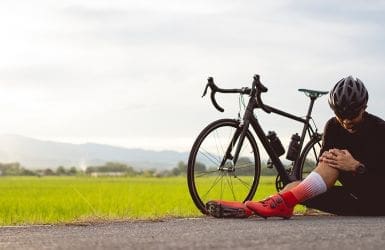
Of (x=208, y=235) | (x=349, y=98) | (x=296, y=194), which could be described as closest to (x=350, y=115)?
(x=349, y=98)

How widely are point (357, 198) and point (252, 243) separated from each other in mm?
2601

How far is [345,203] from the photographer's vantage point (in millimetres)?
6938

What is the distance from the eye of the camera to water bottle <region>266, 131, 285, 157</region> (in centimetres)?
784

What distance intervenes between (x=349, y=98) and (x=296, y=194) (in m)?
0.98

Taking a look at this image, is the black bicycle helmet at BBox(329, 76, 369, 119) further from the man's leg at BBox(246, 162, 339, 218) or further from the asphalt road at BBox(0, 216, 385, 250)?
the asphalt road at BBox(0, 216, 385, 250)

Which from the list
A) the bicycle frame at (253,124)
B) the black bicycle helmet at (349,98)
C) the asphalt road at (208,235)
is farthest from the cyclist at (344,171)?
the bicycle frame at (253,124)

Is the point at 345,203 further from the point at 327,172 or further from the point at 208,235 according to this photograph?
the point at 208,235

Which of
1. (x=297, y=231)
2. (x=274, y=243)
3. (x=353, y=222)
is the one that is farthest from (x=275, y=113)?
(x=274, y=243)

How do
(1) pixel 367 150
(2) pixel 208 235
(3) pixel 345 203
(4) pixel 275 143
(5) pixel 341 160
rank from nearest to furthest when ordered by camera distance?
(2) pixel 208 235 < (5) pixel 341 160 < (1) pixel 367 150 < (3) pixel 345 203 < (4) pixel 275 143

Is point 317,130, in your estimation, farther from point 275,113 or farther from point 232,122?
point 232,122

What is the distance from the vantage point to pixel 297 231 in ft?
17.3

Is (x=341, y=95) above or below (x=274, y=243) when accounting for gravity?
above

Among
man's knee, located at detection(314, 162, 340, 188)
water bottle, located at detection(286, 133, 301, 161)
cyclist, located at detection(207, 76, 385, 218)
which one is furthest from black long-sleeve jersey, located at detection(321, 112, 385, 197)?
water bottle, located at detection(286, 133, 301, 161)

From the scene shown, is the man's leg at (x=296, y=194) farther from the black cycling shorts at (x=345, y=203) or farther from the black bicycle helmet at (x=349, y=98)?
the black bicycle helmet at (x=349, y=98)
